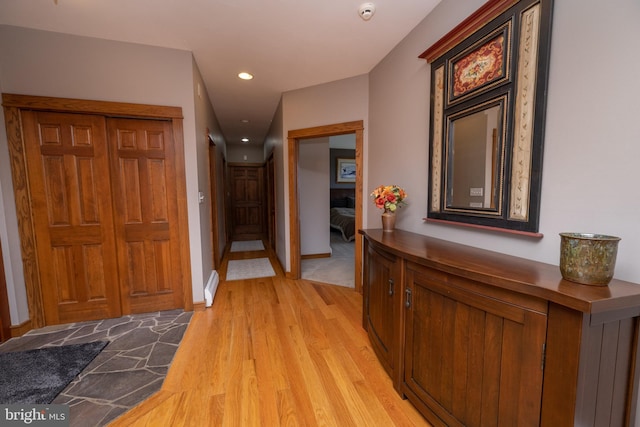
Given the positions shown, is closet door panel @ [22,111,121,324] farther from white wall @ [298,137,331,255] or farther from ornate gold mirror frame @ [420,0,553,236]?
ornate gold mirror frame @ [420,0,553,236]

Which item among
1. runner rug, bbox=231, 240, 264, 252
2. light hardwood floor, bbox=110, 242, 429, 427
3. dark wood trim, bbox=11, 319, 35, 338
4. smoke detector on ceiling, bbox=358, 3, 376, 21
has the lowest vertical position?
light hardwood floor, bbox=110, 242, 429, 427

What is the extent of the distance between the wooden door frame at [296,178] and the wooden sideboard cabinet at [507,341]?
63.4 inches

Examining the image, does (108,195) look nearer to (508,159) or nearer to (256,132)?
(508,159)

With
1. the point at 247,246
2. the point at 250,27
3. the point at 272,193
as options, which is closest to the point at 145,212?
the point at 250,27

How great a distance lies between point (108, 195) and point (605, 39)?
3568mm

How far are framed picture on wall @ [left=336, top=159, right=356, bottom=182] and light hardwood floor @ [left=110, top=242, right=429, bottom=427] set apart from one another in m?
5.86

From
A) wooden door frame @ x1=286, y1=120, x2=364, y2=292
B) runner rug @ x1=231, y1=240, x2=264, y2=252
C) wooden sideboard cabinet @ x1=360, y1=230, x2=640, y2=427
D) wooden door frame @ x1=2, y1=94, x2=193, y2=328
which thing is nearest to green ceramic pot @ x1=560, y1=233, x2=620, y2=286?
wooden sideboard cabinet @ x1=360, y1=230, x2=640, y2=427

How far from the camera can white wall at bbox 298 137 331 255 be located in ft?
15.3

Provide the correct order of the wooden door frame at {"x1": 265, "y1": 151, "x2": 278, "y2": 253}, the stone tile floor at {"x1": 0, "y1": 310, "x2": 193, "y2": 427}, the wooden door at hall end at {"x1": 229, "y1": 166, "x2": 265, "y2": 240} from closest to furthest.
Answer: the stone tile floor at {"x1": 0, "y1": 310, "x2": 193, "y2": 427}
the wooden door frame at {"x1": 265, "y1": 151, "x2": 278, "y2": 253}
the wooden door at hall end at {"x1": 229, "y1": 166, "x2": 265, "y2": 240}

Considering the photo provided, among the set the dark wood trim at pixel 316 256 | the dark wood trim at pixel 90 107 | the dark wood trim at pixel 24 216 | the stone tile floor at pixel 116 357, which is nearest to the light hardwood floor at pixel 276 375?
the stone tile floor at pixel 116 357

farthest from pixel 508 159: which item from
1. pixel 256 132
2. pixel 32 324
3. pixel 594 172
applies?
pixel 256 132

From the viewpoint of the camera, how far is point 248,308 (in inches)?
111

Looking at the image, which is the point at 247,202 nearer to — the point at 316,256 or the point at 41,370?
the point at 316,256

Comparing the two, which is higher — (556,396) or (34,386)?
(556,396)
